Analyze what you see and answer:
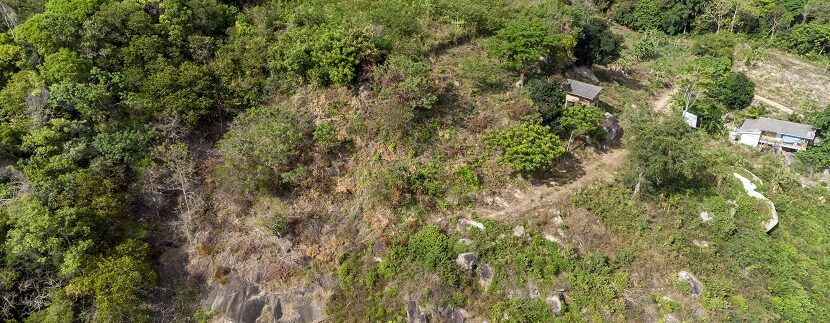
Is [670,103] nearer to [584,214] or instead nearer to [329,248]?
[584,214]

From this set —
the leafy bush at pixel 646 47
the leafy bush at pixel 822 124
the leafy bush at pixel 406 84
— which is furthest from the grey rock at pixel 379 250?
the leafy bush at pixel 646 47

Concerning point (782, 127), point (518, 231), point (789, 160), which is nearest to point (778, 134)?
point (782, 127)

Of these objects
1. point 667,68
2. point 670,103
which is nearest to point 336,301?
point 670,103

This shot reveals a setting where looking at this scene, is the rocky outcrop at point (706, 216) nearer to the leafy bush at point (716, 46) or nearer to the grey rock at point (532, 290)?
the grey rock at point (532, 290)

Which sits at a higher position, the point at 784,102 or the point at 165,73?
the point at 165,73

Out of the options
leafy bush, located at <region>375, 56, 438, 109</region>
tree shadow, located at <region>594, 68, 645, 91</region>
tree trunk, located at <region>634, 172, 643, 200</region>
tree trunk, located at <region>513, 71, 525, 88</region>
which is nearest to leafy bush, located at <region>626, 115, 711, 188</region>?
tree trunk, located at <region>634, 172, 643, 200</region>

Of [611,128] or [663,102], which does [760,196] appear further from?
[663,102]
